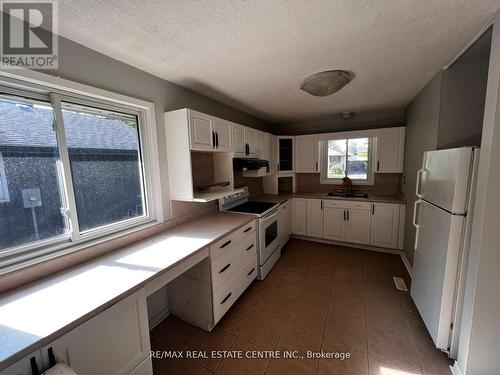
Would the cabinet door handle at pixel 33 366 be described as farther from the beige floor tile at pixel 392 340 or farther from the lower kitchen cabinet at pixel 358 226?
the lower kitchen cabinet at pixel 358 226

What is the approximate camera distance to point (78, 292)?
42.8 inches

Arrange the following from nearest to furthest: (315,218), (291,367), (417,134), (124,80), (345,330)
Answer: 1. (291,367)
2. (124,80)
3. (345,330)
4. (417,134)
5. (315,218)

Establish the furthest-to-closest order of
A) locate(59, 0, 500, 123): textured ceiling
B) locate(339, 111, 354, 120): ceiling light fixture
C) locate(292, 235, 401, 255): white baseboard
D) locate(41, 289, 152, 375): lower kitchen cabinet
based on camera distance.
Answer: locate(339, 111, 354, 120): ceiling light fixture, locate(292, 235, 401, 255): white baseboard, locate(59, 0, 500, 123): textured ceiling, locate(41, 289, 152, 375): lower kitchen cabinet

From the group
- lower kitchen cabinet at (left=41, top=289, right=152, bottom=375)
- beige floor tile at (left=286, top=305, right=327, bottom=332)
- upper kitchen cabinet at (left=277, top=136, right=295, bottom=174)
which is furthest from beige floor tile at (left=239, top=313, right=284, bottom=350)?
upper kitchen cabinet at (left=277, top=136, right=295, bottom=174)

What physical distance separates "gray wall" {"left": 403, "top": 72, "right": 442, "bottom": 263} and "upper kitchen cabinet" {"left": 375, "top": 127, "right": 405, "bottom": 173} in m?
0.14

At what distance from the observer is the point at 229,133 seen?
2.40 m

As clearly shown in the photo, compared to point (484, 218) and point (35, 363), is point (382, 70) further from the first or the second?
point (35, 363)

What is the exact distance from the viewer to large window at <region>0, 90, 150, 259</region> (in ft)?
3.90

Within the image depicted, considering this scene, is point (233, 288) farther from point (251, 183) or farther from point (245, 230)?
point (251, 183)

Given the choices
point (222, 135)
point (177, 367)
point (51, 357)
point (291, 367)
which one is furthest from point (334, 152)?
point (51, 357)

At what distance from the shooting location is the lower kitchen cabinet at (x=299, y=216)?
3.66 m

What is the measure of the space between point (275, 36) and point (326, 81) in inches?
32.4

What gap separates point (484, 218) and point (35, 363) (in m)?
2.34

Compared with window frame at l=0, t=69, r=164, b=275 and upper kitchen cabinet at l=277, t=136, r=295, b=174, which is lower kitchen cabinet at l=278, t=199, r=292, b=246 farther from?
window frame at l=0, t=69, r=164, b=275
